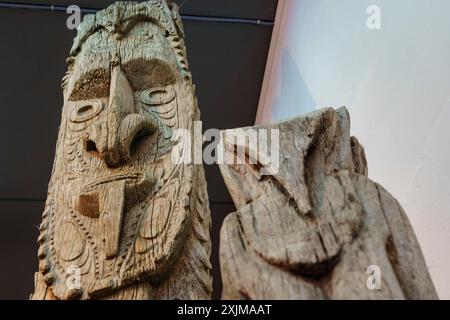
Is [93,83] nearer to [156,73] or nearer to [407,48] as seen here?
[156,73]

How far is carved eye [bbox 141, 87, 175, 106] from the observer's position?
1.74m

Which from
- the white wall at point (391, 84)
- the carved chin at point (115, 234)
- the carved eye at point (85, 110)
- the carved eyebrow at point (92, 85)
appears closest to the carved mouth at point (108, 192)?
the carved chin at point (115, 234)

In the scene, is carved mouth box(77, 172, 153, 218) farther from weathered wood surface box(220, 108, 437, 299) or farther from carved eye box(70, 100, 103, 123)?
weathered wood surface box(220, 108, 437, 299)

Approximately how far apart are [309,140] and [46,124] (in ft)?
6.90

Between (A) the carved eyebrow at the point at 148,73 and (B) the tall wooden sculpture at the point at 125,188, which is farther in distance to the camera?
(A) the carved eyebrow at the point at 148,73

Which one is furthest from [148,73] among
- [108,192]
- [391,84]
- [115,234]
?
[391,84]

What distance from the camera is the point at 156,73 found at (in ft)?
5.92

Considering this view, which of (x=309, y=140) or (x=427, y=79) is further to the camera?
(x=427, y=79)

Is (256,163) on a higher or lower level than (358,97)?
lower

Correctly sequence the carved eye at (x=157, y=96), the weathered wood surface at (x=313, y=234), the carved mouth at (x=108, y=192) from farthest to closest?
1. the carved eye at (x=157, y=96)
2. the carved mouth at (x=108, y=192)
3. the weathered wood surface at (x=313, y=234)

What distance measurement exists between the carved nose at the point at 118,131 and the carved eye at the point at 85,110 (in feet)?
0.11

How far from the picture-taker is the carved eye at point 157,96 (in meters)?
1.74

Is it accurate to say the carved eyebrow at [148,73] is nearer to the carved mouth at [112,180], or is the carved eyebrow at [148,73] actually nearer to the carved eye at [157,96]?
the carved eye at [157,96]
